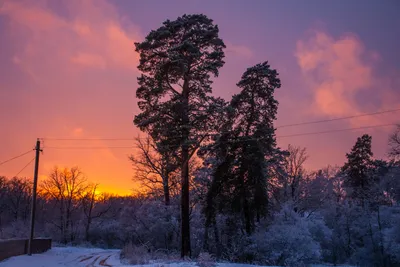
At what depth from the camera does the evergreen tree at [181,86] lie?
2489 centimetres

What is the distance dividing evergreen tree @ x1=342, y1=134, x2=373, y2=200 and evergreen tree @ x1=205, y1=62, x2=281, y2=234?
25.9 m

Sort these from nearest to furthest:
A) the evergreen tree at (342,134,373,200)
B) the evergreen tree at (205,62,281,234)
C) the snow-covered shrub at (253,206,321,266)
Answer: the snow-covered shrub at (253,206,321,266), the evergreen tree at (205,62,281,234), the evergreen tree at (342,134,373,200)

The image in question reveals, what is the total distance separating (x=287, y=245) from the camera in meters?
25.1

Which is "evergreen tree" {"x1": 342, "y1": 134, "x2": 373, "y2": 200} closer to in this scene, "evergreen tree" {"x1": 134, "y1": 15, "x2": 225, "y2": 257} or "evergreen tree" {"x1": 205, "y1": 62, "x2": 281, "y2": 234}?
"evergreen tree" {"x1": 205, "y1": 62, "x2": 281, "y2": 234}

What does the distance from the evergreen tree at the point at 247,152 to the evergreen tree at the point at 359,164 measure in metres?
25.9

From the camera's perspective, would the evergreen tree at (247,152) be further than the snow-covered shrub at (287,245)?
Yes

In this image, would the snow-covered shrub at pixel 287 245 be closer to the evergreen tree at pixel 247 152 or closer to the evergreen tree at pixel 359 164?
the evergreen tree at pixel 247 152

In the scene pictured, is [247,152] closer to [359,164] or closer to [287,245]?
[287,245]

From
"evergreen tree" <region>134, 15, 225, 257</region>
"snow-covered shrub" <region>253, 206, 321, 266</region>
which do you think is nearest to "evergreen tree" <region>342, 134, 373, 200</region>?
"snow-covered shrub" <region>253, 206, 321, 266</region>

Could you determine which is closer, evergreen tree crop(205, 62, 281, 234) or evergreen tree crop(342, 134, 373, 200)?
evergreen tree crop(205, 62, 281, 234)

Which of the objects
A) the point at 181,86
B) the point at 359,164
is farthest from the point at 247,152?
the point at 359,164

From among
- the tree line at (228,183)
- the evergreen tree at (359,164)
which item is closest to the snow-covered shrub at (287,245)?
the tree line at (228,183)

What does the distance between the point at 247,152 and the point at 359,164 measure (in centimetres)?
2976

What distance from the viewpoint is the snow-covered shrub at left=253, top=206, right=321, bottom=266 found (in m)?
24.8
